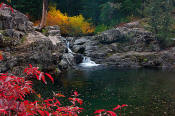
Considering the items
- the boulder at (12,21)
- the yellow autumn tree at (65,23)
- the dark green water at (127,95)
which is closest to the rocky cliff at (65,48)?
the boulder at (12,21)

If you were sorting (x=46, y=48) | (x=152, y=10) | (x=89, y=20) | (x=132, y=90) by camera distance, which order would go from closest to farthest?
(x=132, y=90) → (x=46, y=48) → (x=152, y=10) → (x=89, y=20)

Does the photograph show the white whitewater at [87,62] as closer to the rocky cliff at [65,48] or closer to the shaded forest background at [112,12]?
the rocky cliff at [65,48]

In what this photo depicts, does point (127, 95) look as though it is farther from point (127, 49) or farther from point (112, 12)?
point (112, 12)

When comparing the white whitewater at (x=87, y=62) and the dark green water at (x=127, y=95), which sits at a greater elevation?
the white whitewater at (x=87, y=62)

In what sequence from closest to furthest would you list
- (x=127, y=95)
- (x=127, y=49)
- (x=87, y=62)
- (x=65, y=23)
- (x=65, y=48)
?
(x=127, y=95)
(x=65, y=48)
(x=87, y=62)
(x=127, y=49)
(x=65, y=23)

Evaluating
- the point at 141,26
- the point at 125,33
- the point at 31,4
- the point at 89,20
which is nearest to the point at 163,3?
the point at 141,26

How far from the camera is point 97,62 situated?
31.4m

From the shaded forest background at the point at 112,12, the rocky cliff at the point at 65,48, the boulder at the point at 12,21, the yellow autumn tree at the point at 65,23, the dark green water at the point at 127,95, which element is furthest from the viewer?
the yellow autumn tree at the point at 65,23

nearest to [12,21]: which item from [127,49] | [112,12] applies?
[127,49]

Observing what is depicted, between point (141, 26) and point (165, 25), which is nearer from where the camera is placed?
point (165, 25)

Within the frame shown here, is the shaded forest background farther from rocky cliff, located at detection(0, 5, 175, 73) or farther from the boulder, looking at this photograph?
the boulder

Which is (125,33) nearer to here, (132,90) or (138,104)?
(132,90)

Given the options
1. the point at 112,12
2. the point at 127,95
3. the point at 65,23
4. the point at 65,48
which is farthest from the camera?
the point at 112,12

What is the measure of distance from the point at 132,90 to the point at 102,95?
2.66 metres
